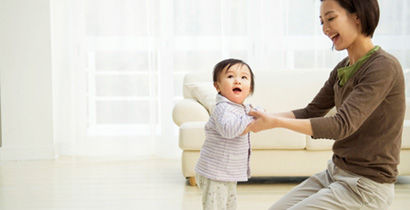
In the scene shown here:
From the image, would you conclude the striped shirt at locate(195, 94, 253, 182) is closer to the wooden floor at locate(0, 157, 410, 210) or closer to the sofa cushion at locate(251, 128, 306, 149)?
the wooden floor at locate(0, 157, 410, 210)

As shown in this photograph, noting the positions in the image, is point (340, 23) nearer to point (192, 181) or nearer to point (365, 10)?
point (365, 10)

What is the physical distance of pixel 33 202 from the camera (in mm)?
3254

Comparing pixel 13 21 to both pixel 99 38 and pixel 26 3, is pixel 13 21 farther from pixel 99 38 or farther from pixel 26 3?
pixel 99 38

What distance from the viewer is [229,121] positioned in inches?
72.0

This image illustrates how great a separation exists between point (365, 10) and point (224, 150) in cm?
69

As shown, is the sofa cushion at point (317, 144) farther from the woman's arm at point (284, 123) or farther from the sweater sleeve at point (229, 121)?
the woman's arm at point (284, 123)

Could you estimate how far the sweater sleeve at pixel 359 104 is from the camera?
5.30 feet

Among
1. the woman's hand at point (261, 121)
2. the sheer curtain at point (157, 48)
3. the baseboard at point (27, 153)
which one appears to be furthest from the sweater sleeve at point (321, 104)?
the baseboard at point (27, 153)

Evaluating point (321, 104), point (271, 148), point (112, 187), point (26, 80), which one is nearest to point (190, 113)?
point (271, 148)

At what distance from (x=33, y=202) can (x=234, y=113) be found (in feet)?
6.29

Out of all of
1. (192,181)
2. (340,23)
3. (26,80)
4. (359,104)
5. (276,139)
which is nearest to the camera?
(359,104)

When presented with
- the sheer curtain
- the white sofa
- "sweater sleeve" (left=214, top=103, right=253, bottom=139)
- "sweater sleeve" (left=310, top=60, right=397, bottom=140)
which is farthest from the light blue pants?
the sheer curtain

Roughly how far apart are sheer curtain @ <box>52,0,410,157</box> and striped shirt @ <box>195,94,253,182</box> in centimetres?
298

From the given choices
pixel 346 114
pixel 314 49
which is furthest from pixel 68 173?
pixel 346 114
